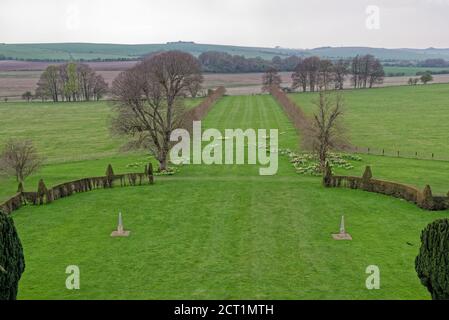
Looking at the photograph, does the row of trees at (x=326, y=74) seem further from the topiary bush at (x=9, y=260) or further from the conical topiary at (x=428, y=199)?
the topiary bush at (x=9, y=260)

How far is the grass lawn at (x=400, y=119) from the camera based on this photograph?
212 ft

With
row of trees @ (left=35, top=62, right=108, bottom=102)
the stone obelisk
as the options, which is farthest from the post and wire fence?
row of trees @ (left=35, top=62, right=108, bottom=102)

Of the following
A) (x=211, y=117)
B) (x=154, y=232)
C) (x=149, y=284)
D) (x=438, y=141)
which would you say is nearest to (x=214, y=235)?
(x=154, y=232)

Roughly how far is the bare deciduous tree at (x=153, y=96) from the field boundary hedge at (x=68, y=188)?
583 centimetres

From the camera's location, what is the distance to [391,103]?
117500 millimetres

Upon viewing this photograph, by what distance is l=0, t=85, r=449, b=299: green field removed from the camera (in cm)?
2217

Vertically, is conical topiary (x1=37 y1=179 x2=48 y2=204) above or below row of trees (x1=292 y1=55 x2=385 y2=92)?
below

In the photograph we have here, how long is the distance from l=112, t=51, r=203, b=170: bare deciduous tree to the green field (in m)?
4.17

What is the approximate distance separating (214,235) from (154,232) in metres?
4.04

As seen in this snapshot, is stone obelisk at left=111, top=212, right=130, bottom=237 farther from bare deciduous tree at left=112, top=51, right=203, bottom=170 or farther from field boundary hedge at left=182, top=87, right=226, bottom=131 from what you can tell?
field boundary hedge at left=182, top=87, right=226, bottom=131

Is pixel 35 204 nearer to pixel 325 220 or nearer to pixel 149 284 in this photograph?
pixel 149 284

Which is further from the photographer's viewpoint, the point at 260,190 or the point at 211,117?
the point at 211,117

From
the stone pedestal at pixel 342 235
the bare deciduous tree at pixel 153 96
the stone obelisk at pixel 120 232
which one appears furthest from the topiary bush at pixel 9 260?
the bare deciduous tree at pixel 153 96

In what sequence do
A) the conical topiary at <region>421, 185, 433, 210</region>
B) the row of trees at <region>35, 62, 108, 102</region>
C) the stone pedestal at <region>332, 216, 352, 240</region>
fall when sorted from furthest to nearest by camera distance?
1. the row of trees at <region>35, 62, 108, 102</region>
2. the conical topiary at <region>421, 185, 433, 210</region>
3. the stone pedestal at <region>332, 216, 352, 240</region>
